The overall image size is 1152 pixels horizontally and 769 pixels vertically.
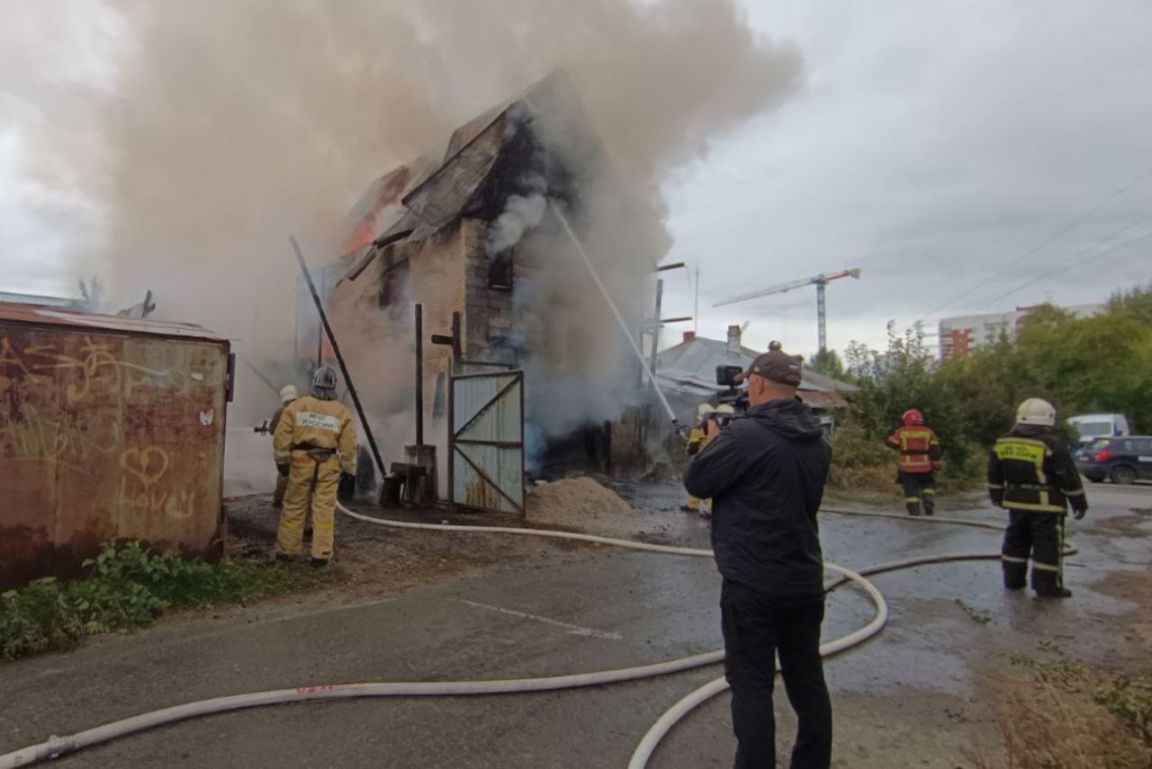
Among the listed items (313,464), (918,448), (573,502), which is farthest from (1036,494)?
(313,464)

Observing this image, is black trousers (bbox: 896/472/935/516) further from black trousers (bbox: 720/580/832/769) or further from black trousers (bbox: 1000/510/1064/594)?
black trousers (bbox: 720/580/832/769)

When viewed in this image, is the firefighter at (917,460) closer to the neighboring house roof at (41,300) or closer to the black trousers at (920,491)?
the black trousers at (920,491)

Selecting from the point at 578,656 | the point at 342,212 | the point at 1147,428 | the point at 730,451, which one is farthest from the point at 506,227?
the point at 1147,428

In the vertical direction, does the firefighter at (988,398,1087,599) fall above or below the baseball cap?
below

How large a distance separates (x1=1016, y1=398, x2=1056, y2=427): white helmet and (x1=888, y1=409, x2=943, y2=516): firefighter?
433 cm

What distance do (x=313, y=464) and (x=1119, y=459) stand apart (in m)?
21.5

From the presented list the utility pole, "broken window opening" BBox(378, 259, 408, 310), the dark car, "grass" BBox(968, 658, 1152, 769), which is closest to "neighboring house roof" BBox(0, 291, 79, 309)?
"broken window opening" BBox(378, 259, 408, 310)

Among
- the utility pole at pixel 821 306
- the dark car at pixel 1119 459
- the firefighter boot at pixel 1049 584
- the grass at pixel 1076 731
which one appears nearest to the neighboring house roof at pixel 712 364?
the dark car at pixel 1119 459

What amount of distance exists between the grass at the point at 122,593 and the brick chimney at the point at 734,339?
72.6 ft

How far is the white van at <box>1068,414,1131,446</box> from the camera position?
22109 millimetres

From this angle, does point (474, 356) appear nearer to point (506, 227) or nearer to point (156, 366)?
point (506, 227)

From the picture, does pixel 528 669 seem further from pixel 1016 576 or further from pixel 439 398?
pixel 439 398

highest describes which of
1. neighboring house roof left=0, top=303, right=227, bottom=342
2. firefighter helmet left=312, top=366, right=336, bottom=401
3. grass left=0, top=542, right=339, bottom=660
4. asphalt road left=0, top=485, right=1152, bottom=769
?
neighboring house roof left=0, top=303, right=227, bottom=342

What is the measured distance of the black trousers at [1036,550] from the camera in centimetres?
554
